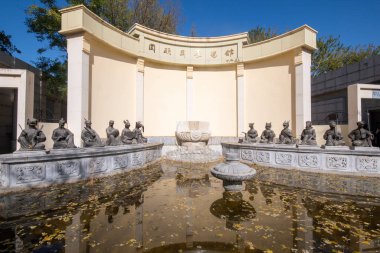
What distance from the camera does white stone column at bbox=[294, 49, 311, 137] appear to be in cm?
1208

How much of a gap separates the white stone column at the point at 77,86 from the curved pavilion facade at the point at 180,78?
51 mm

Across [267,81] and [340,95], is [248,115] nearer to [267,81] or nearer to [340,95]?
[267,81]

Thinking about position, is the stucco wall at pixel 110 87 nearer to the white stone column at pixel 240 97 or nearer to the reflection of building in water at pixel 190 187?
the reflection of building in water at pixel 190 187

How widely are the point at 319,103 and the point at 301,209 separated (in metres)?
18.2

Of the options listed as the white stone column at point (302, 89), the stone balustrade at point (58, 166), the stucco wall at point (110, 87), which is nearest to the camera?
the stone balustrade at point (58, 166)

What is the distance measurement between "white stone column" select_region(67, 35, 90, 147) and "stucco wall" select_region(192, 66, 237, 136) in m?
8.15

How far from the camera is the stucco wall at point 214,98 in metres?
15.9

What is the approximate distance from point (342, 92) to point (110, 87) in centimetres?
1826

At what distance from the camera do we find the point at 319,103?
18984 millimetres

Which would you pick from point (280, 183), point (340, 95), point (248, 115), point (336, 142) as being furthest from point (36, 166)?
point (340, 95)

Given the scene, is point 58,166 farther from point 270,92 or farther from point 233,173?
point 270,92

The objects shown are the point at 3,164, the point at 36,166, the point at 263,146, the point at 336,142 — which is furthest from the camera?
the point at 263,146

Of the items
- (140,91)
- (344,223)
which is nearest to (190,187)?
→ (344,223)

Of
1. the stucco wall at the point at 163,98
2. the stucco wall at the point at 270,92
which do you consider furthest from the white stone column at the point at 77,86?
the stucco wall at the point at 270,92
